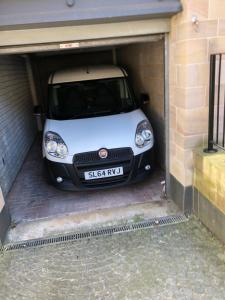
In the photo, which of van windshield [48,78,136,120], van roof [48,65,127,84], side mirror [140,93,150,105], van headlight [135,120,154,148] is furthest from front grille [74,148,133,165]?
van roof [48,65,127,84]

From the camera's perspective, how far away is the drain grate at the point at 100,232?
3.36 metres

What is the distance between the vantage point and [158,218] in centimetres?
366

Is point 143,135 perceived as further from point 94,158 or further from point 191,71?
point 191,71

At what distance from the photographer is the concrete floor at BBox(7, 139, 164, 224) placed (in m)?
4.03

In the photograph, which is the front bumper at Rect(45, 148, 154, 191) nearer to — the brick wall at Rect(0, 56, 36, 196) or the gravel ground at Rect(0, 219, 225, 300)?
the brick wall at Rect(0, 56, 36, 196)

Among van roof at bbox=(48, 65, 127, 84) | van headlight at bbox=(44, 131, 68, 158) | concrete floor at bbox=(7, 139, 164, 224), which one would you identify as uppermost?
van roof at bbox=(48, 65, 127, 84)

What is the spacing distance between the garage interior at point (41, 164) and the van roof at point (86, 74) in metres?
0.57

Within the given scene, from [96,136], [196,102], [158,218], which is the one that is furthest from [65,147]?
[196,102]

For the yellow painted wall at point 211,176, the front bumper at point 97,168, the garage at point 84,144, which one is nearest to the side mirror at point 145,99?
the garage at point 84,144

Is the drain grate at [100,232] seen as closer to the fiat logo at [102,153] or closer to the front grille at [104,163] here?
the front grille at [104,163]

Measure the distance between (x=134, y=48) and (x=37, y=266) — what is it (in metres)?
4.47

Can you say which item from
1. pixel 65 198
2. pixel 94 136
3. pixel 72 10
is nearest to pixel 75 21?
pixel 72 10

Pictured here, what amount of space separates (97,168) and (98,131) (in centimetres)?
58

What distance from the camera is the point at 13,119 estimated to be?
5.71 metres
